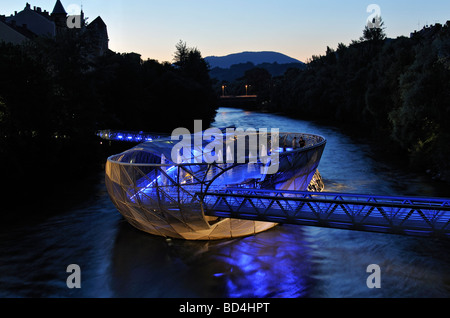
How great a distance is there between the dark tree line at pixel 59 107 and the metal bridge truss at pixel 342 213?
18685mm

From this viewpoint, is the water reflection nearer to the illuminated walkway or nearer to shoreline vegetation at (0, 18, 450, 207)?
the illuminated walkway

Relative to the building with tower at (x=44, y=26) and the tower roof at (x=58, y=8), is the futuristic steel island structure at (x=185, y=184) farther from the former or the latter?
the tower roof at (x=58, y=8)

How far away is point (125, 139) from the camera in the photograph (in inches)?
1825

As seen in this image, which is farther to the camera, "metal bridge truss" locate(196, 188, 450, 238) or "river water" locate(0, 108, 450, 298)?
"river water" locate(0, 108, 450, 298)

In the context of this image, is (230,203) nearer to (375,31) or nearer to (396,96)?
(396,96)

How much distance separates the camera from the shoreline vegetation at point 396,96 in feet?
102

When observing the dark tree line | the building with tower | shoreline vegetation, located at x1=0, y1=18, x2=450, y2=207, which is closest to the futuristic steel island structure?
shoreline vegetation, located at x1=0, y1=18, x2=450, y2=207

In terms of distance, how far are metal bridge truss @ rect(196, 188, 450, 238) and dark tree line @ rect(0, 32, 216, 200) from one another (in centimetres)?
1868

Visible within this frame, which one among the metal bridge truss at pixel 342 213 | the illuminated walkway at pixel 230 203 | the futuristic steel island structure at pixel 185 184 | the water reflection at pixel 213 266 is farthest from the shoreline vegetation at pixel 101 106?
the metal bridge truss at pixel 342 213

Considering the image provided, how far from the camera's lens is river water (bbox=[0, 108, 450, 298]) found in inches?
588

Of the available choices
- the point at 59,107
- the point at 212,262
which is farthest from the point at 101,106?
the point at 212,262

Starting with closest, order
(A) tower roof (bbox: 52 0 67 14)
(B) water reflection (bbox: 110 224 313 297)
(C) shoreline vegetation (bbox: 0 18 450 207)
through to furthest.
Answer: (B) water reflection (bbox: 110 224 313 297) < (C) shoreline vegetation (bbox: 0 18 450 207) < (A) tower roof (bbox: 52 0 67 14)
